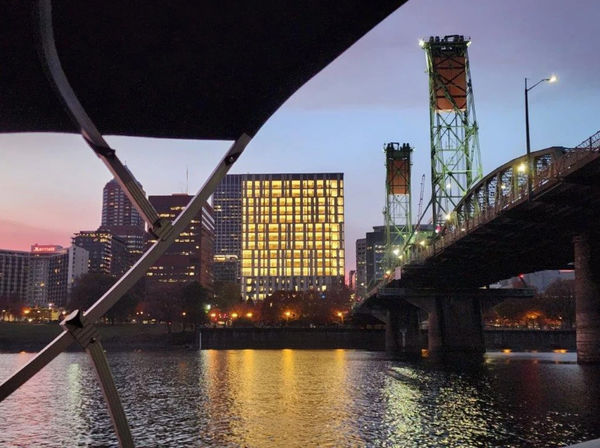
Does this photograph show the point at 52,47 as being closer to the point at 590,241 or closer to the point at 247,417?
the point at 247,417

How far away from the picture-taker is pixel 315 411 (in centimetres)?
3344

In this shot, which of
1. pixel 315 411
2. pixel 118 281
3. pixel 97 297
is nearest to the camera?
pixel 118 281

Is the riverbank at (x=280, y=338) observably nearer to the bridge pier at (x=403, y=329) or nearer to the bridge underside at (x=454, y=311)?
the bridge pier at (x=403, y=329)

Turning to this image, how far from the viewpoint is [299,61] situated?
1106 centimetres

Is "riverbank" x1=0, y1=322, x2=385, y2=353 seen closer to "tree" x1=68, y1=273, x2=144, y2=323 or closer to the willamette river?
"tree" x1=68, y1=273, x2=144, y2=323

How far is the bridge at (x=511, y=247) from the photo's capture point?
185 feet

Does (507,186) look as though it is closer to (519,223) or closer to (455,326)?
(519,223)

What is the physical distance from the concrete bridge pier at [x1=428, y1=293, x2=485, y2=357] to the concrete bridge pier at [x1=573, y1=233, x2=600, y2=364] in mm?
41005

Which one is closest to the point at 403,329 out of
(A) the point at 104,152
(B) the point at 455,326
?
(B) the point at 455,326

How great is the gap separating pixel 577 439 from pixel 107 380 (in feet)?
67.0

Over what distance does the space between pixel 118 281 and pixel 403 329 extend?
140m

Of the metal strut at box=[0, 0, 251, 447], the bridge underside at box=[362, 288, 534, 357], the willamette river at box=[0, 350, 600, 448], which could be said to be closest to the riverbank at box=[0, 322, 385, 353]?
the bridge underside at box=[362, 288, 534, 357]

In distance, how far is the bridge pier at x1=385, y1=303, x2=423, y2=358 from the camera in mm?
141125

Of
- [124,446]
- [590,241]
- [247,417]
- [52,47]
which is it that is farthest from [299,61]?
[590,241]
